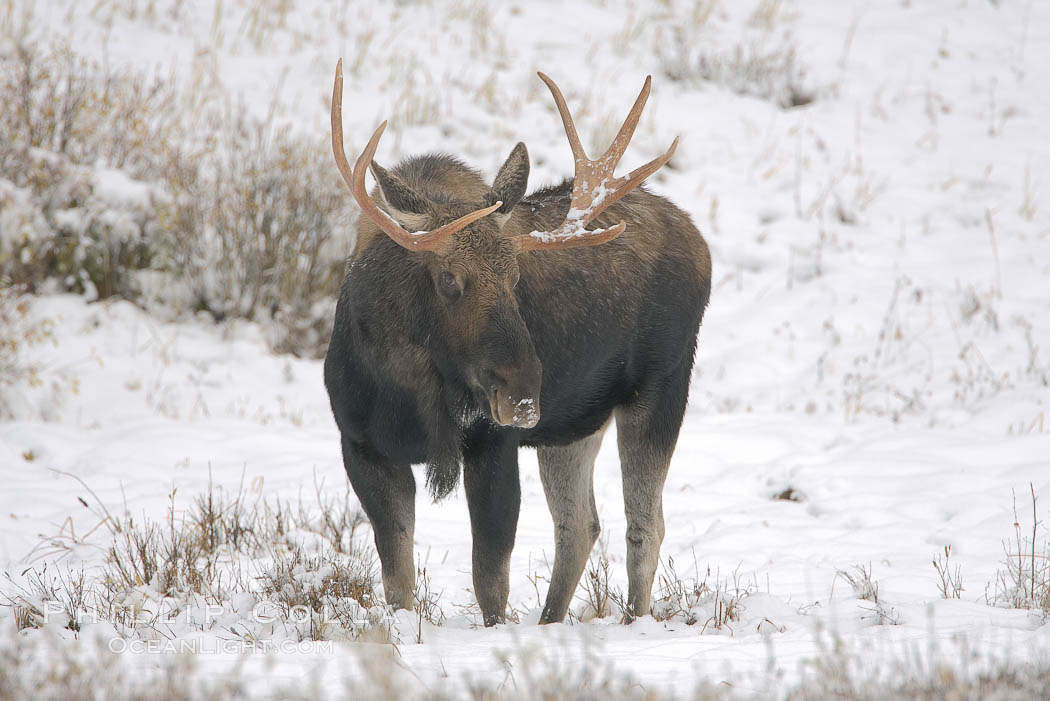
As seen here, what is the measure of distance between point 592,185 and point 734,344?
6.02 meters

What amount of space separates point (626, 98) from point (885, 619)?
10.9 m

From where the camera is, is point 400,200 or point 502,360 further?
point 400,200

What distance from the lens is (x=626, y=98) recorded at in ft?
45.4

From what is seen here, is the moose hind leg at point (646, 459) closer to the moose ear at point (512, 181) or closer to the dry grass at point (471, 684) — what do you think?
the moose ear at point (512, 181)

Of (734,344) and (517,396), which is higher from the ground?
(517,396)

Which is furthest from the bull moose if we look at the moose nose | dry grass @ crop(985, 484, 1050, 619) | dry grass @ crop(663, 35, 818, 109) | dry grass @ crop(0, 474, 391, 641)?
dry grass @ crop(663, 35, 818, 109)

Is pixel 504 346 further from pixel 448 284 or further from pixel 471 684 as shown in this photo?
pixel 471 684

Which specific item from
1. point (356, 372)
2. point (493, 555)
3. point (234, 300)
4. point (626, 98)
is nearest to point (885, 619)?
point (493, 555)

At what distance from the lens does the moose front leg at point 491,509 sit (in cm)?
424

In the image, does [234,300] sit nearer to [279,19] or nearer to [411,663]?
[279,19]

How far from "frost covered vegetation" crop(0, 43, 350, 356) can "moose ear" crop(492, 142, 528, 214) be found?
5.26 m

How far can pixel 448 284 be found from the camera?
3.99 meters

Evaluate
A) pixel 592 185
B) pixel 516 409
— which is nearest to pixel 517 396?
pixel 516 409

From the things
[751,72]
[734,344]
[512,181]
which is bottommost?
[734,344]
